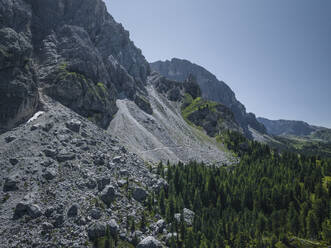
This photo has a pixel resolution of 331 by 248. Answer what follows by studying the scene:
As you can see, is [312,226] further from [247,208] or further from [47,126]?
[47,126]

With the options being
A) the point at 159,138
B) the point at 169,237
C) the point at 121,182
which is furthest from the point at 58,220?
the point at 159,138

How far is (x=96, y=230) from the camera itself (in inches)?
1615

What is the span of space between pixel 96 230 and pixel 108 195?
34.6ft

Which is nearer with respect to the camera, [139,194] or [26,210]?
[26,210]

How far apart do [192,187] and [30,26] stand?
11329 cm

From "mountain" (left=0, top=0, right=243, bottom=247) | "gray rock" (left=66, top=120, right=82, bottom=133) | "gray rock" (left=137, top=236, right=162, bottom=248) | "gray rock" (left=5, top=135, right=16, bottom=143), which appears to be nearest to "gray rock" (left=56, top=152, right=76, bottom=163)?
"mountain" (left=0, top=0, right=243, bottom=247)

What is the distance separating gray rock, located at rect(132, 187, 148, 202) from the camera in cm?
5656

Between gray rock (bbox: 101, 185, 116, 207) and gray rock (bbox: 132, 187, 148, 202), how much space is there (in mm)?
6240

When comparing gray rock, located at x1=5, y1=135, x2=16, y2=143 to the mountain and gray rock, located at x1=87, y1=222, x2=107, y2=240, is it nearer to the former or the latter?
the mountain

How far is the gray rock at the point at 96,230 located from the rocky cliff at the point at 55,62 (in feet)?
147

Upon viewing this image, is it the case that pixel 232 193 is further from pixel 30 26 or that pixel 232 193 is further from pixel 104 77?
pixel 30 26

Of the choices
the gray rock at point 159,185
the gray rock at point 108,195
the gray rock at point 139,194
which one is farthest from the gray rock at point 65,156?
the gray rock at point 159,185

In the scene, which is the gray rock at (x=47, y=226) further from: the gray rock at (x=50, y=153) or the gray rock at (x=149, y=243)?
the gray rock at (x=50, y=153)

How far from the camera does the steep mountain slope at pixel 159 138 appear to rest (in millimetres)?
100613
